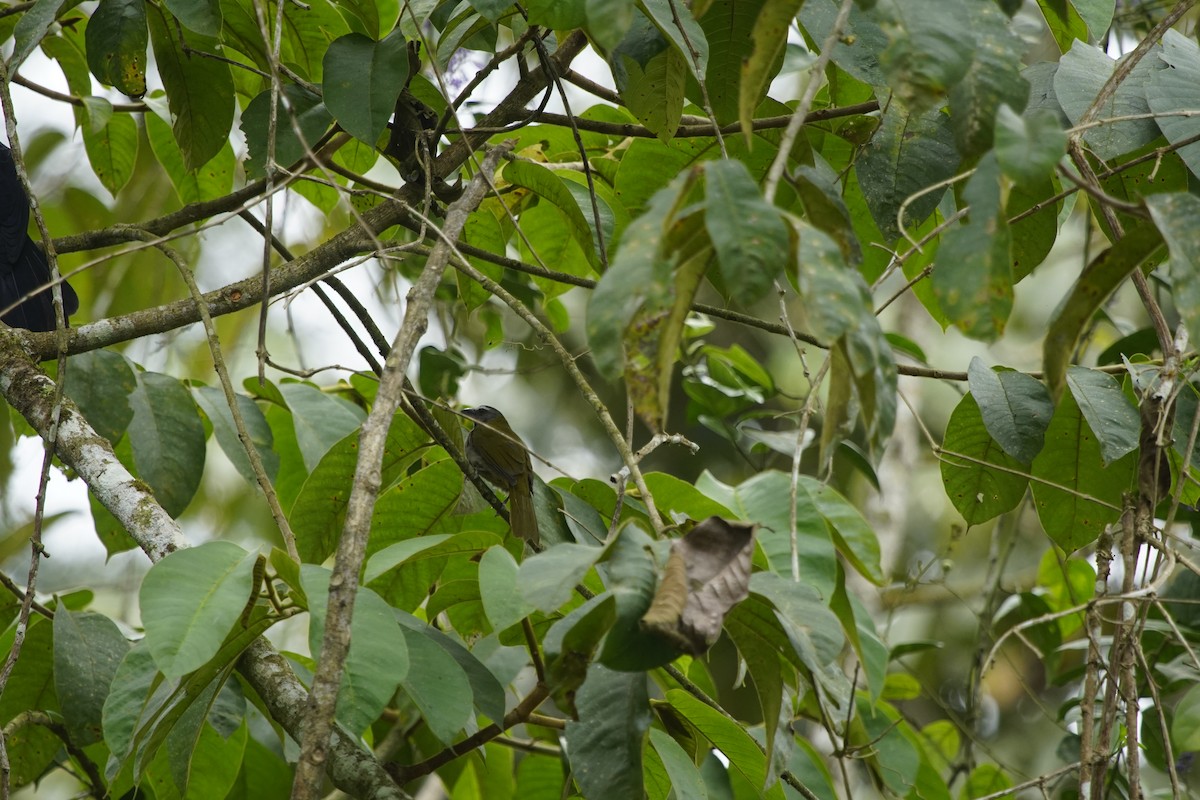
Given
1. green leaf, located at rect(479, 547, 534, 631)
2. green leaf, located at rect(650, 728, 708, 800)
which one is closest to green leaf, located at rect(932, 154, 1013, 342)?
green leaf, located at rect(479, 547, 534, 631)

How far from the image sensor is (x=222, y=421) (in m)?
1.81

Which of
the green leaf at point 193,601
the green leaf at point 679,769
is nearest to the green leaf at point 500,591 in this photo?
the green leaf at point 193,601

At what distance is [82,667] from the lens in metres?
1.40

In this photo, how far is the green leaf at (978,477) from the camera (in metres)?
1.54

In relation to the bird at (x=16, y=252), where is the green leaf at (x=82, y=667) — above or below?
below

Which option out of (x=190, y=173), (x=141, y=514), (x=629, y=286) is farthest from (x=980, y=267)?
(x=190, y=173)

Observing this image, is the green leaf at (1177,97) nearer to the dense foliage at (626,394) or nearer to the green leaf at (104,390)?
the dense foliage at (626,394)

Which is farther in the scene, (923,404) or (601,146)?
(923,404)

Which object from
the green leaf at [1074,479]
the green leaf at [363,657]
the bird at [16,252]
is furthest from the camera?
the bird at [16,252]

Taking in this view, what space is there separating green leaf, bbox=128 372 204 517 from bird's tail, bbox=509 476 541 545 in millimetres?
686

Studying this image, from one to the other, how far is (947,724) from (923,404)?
14.6 ft

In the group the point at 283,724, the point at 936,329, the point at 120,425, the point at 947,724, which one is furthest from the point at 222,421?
the point at 936,329

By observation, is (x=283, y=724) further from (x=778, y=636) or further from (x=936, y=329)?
(x=936, y=329)

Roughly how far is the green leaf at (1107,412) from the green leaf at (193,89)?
1411 mm
